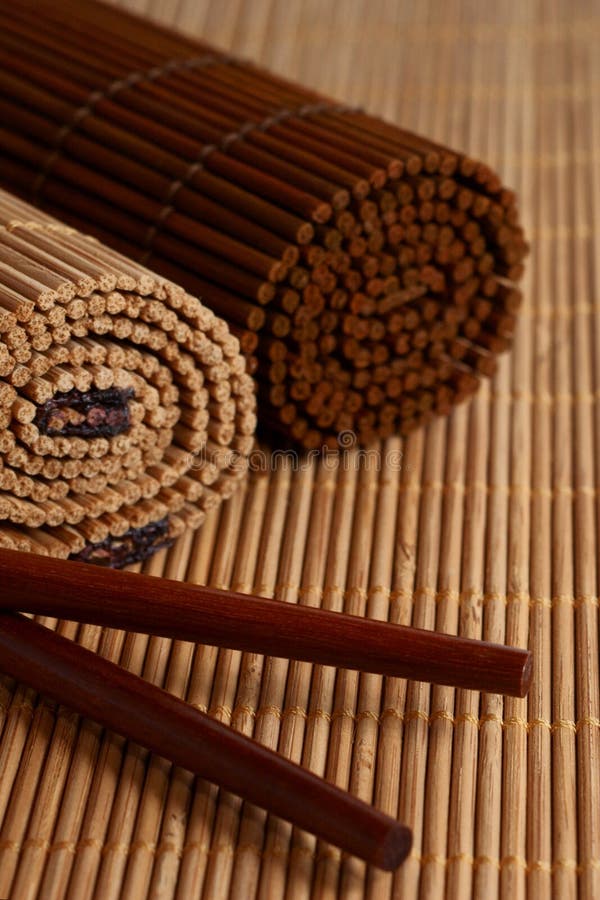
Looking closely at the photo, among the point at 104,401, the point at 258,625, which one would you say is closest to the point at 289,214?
the point at 104,401

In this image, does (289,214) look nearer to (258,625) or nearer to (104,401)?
(104,401)

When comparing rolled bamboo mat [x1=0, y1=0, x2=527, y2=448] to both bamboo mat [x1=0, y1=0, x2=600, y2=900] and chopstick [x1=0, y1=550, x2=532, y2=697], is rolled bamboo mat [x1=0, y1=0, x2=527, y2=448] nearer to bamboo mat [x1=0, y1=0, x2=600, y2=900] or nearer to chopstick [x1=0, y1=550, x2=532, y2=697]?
bamboo mat [x1=0, y1=0, x2=600, y2=900]

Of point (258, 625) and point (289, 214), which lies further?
point (289, 214)

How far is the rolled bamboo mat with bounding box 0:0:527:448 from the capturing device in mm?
967

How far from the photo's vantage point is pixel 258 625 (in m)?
0.80

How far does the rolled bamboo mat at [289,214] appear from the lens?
3.17 ft

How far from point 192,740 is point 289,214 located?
422 mm

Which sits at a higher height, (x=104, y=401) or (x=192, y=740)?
(x=104, y=401)

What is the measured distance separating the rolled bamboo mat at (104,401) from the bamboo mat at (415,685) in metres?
0.07

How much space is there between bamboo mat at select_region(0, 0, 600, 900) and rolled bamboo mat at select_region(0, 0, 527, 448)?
8 centimetres

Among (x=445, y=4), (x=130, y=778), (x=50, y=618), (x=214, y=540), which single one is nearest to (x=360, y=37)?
(x=445, y=4)

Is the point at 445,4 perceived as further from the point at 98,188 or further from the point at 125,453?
the point at 125,453

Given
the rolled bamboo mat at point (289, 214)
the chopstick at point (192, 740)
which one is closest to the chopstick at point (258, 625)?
the chopstick at point (192, 740)

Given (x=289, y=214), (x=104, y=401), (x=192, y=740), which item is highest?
(x=289, y=214)
